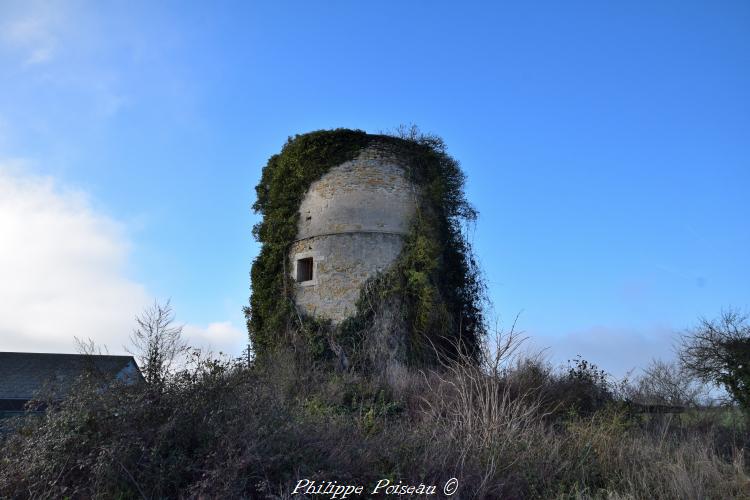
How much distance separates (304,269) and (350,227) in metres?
1.84

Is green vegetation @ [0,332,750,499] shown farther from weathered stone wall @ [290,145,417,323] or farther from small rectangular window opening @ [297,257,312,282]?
small rectangular window opening @ [297,257,312,282]

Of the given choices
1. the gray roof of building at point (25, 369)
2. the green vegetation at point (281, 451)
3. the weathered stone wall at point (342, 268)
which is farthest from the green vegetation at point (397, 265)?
the green vegetation at point (281, 451)

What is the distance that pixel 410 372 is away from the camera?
13.3 meters

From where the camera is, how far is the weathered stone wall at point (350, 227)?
48.0 ft

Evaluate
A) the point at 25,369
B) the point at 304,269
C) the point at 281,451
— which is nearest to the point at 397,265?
the point at 304,269

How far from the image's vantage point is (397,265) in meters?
14.8

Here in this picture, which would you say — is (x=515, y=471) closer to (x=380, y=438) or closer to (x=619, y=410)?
(x=380, y=438)

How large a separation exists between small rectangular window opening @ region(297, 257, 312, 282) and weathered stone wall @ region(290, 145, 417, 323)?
0.14 meters

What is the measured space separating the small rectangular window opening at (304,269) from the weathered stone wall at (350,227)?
0.14m

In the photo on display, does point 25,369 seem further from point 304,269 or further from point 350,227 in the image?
point 350,227

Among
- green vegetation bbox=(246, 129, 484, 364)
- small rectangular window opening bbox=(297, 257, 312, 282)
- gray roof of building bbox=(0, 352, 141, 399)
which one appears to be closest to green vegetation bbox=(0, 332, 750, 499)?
green vegetation bbox=(246, 129, 484, 364)

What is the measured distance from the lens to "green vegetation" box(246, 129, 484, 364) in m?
14.4

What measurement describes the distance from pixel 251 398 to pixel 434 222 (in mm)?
9572

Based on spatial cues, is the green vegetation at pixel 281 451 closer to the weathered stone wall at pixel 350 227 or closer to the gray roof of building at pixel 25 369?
the weathered stone wall at pixel 350 227
